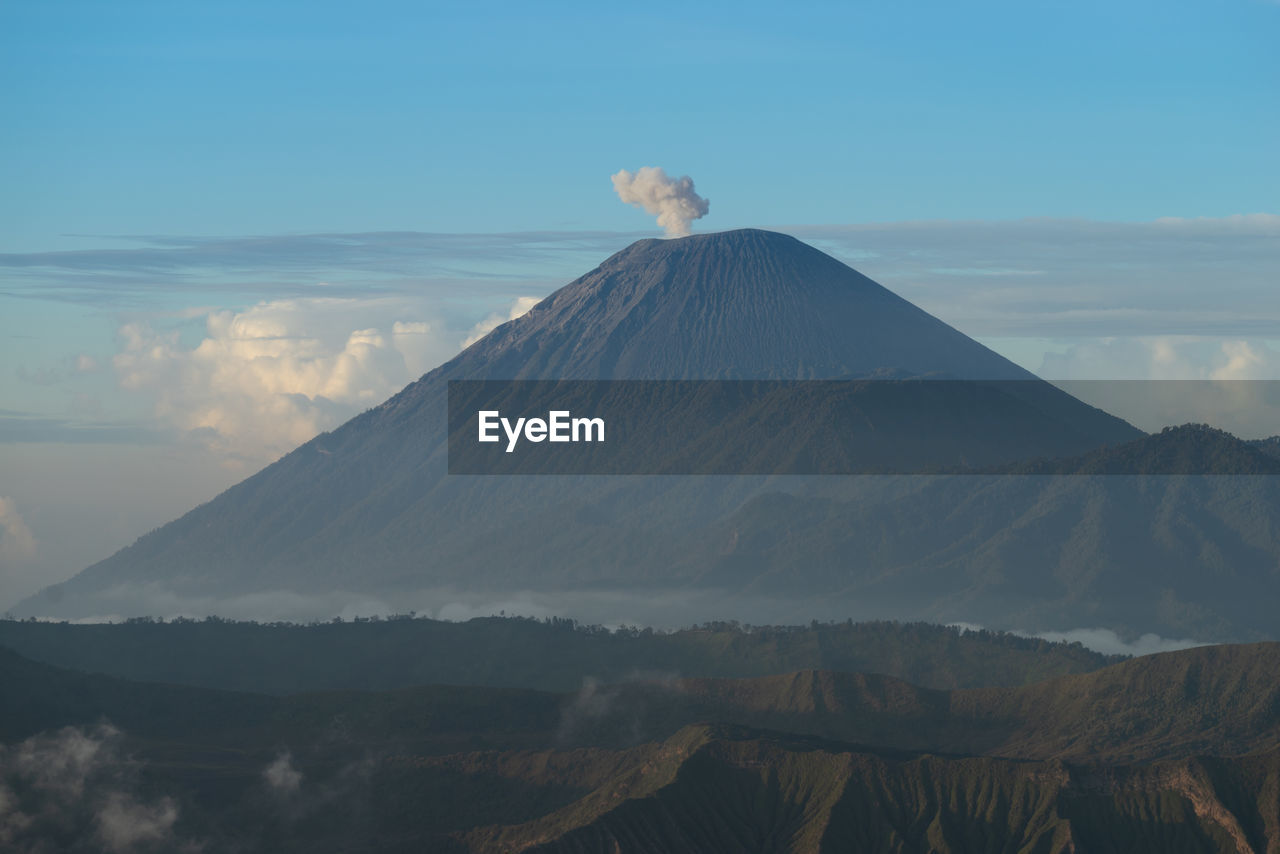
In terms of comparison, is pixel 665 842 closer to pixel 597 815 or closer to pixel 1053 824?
pixel 597 815

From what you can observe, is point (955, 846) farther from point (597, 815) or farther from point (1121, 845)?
point (597, 815)

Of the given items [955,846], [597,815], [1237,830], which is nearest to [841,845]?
[955,846]

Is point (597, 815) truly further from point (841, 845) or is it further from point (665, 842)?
point (841, 845)

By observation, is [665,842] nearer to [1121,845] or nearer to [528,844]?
[528,844]

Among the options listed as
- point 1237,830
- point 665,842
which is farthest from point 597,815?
point 1237,830

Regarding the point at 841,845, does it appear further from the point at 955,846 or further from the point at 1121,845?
the point at 1121,845
